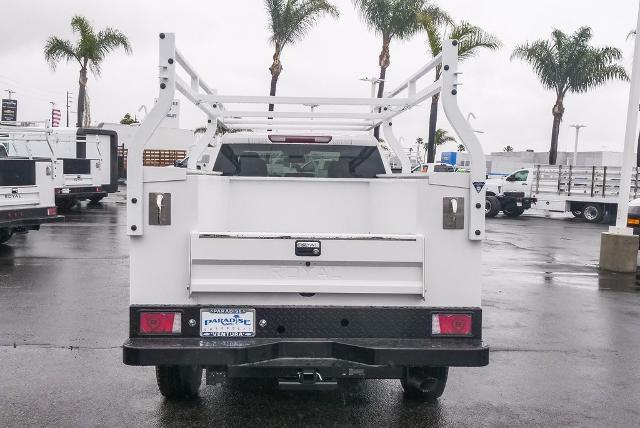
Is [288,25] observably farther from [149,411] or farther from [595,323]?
[149,411]

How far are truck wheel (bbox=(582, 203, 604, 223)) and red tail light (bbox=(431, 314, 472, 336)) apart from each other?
24710 millimetres

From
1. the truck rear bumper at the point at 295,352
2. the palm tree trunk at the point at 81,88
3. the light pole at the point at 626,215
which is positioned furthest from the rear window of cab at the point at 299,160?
the palm tree trunk at the point at 81,88

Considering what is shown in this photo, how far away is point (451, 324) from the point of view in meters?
4.44

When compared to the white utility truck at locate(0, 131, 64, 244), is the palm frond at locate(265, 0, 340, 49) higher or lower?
higher

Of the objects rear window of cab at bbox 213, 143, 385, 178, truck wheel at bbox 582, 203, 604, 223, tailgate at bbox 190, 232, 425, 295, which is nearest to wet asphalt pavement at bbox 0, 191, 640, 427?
tailgate at bbox 190, 232, 425, 295

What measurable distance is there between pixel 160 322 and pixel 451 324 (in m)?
1.80

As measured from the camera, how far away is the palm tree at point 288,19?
99.0 ft

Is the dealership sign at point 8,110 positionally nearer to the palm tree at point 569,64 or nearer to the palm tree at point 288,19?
the palm tree at point 288,19

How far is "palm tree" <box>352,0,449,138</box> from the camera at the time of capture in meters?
30.2

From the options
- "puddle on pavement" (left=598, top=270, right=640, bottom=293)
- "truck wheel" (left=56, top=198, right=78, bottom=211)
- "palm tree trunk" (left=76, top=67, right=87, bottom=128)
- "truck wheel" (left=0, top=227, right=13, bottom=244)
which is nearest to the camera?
"puddle on pavement" (left=598, top=270, right=640, bottom=293)

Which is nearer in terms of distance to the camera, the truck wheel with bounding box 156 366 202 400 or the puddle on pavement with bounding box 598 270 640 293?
the truck wheel with bounding box 156 366 202 400

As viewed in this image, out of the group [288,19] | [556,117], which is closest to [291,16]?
[288,19]

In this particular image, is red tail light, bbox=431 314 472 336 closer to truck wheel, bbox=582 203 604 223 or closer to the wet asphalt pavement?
the wet asphalt pavement

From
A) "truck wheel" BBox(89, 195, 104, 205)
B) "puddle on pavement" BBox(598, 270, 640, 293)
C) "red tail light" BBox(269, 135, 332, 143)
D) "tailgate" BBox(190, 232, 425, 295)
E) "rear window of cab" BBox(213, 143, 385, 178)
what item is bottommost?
"puddle on pavement" BBox(598, 270, 640, 293)
